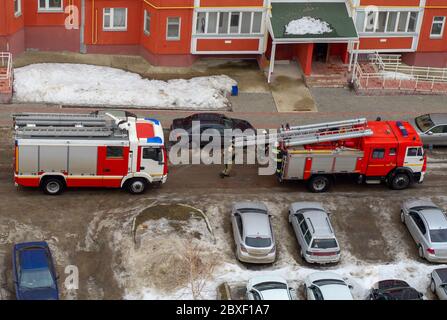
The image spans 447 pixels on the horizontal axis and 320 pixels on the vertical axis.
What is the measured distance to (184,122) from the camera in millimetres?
42875

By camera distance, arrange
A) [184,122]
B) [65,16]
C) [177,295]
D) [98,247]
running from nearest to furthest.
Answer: [177,295] < [98,247] < [184,122] < [65,16]

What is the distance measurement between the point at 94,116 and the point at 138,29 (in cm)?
1233

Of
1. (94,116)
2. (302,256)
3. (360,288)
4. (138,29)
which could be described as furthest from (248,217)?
(138,29)

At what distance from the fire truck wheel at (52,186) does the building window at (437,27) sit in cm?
2433

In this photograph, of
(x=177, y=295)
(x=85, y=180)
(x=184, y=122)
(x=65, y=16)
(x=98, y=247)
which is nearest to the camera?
(x=177, y=295)

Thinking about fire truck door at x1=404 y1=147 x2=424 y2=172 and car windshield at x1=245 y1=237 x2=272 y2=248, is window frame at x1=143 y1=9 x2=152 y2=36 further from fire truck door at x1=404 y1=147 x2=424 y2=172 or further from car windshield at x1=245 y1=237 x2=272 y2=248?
car windshield at x1=245 y1=237 x2=272 y2=248

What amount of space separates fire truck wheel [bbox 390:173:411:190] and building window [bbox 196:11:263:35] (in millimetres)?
13546

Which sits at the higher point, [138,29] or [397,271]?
[138,29]

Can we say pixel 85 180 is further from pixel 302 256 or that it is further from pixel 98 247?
pixel 302 256

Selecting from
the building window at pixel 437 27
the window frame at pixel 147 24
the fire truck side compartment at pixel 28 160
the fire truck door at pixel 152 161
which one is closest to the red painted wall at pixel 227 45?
the window frame at pixel 147 24

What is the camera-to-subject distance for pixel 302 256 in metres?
35.8

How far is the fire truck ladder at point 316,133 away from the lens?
38.6 meters

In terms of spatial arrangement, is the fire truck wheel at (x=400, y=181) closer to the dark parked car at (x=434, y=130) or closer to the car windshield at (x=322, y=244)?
the dark parked car at (x=434, y=130)

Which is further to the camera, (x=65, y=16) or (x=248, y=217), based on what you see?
(x=65, y=16)
